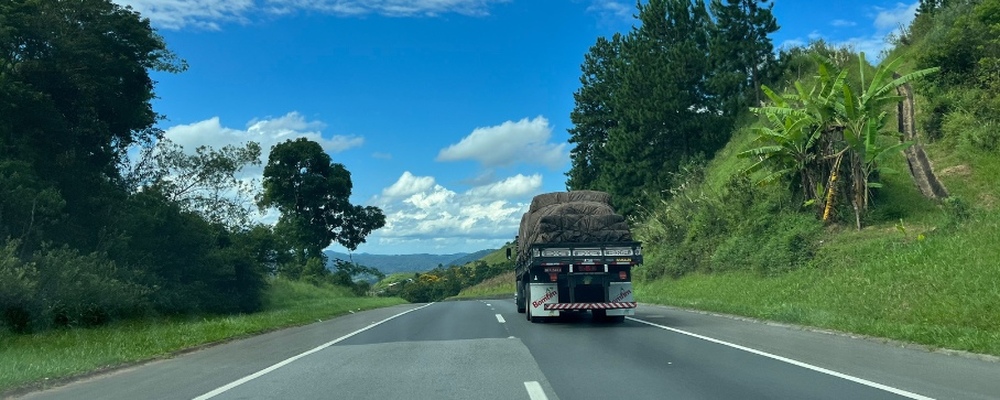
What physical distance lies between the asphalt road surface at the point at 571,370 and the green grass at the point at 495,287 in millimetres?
56010

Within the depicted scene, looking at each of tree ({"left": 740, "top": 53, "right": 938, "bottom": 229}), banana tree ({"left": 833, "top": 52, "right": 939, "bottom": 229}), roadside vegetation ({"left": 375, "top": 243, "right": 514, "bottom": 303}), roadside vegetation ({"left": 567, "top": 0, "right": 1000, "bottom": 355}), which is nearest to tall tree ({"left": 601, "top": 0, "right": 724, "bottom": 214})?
roadside vegetation ({"left": 567, "top": 0, "right": 1000, "bottom": 355})

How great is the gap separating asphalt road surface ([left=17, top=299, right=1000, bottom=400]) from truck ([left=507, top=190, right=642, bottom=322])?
2.31 meters

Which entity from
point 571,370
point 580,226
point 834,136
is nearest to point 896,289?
point 580,226

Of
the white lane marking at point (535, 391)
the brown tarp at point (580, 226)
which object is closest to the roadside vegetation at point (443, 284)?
the brown tarp at point (580, 226)

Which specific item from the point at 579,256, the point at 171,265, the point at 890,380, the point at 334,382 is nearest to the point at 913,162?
the point at 579,256

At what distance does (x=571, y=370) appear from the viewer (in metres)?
10.6

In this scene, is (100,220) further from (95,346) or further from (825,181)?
(825,181)

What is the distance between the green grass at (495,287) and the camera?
7569 cm

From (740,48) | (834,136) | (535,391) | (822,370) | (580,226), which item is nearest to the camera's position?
(535,391)

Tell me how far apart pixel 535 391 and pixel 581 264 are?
9.75 metres

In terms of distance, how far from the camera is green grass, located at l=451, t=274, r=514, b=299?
248 feet

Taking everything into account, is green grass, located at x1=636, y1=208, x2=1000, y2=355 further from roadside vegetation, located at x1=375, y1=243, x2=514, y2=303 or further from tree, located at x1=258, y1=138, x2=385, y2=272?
roadside vegetation, located at x1=375, y1=243, x2=514, y2=303

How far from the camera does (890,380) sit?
29.8 feet

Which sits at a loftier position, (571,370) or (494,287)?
(571,370)
